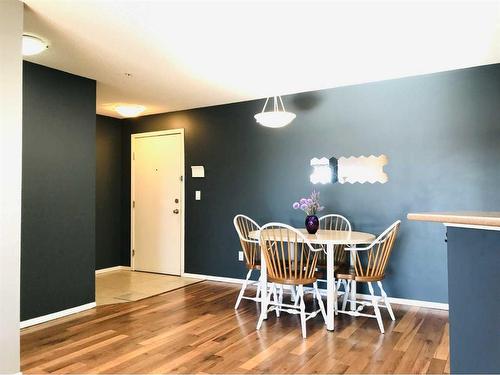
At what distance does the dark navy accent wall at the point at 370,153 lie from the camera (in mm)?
3615

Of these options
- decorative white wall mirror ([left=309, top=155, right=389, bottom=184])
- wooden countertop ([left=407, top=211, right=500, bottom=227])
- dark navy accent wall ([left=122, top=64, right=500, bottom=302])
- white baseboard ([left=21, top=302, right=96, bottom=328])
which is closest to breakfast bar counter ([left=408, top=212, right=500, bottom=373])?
wooden countertop ([left=407, top=211, right=500, bottom=227])

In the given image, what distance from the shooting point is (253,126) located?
480 cm

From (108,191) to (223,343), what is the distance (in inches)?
143

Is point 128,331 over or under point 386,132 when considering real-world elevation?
under

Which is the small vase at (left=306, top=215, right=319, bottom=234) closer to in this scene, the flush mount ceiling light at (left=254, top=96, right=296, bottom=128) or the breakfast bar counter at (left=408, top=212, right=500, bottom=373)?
the flush mount ceiling light at (left=254, top=96, right=296, bottom=128)

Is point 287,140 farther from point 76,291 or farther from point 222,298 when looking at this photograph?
point 76,291

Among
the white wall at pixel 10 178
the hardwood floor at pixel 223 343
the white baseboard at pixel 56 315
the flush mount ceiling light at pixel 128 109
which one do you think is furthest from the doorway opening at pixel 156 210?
the white wall at pixel 10 178

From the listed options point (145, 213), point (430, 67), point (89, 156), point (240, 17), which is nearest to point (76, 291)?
point (89, 156)

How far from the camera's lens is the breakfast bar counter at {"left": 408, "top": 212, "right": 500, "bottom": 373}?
160 cm

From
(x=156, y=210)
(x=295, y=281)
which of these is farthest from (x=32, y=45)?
(x=156, y=210)

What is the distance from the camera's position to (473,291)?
1688 mm

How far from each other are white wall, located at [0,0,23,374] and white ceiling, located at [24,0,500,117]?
263 mm

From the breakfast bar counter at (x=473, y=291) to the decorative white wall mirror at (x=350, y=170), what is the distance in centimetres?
231

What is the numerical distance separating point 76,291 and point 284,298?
215 centimetres
